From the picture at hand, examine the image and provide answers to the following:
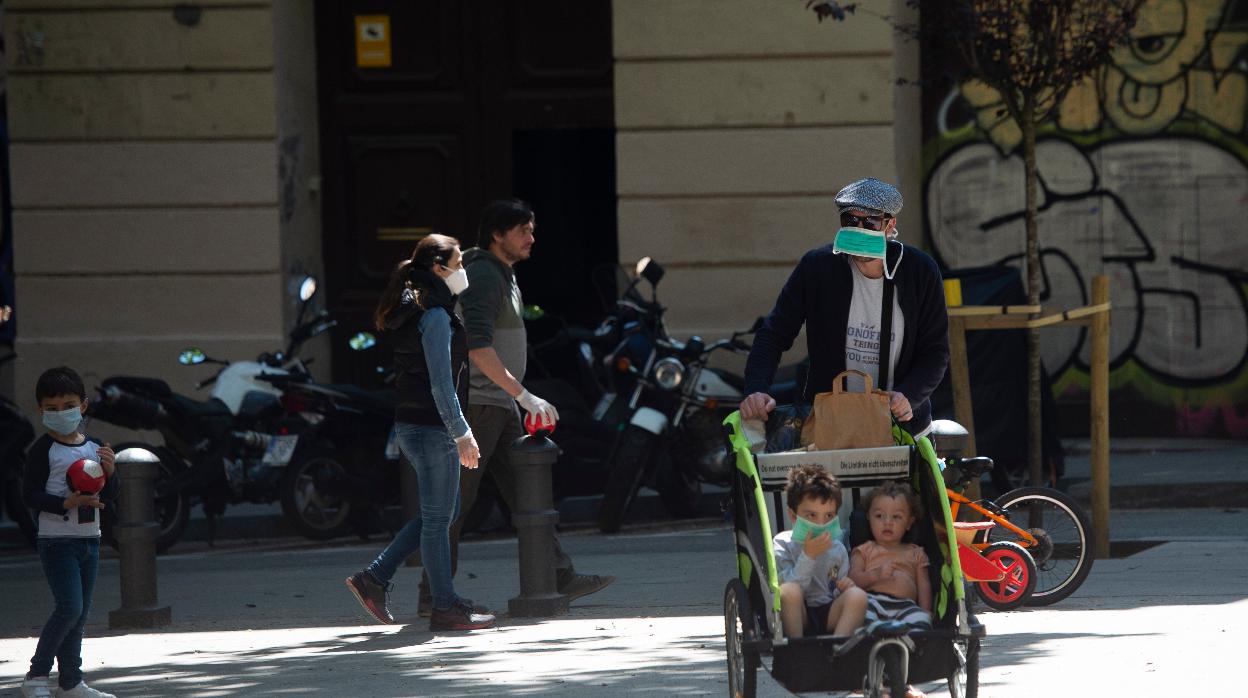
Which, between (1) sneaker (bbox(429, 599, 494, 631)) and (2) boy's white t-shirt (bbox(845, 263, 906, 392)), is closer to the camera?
(2) boy's white t-shirt (bbox(845, 263, 906, 392))

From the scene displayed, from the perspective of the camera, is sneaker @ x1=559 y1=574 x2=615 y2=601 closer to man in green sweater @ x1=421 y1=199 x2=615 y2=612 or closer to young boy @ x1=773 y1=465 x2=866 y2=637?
man in green sweater @ x1=421 y1=199 x2=615 y2=612

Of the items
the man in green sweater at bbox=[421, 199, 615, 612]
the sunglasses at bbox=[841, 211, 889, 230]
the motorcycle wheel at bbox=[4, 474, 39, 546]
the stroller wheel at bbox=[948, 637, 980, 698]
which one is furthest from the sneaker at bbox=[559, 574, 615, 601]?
the motorcycle wheel at bbox=[4, 474, 39, 546]

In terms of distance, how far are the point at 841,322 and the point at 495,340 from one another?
2341mm

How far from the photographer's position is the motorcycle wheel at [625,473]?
1043 cm

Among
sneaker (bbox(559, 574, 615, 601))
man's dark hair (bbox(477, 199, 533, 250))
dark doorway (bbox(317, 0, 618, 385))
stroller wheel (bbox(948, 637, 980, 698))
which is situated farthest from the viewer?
dark doorway (bbox(317, 0, 618, 385))

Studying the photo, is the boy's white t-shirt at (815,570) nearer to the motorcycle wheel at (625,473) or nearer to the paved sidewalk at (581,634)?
the paved sidewalk at (581,634)

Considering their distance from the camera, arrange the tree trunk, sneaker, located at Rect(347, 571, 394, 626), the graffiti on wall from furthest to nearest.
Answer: the graffiti on wall < the tree trunk < sneaker, located at Rect(347, 571, 394, 626)

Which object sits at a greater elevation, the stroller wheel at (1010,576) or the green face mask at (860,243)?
the green face mask at (860,243)

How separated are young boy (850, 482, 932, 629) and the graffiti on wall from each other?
796cm

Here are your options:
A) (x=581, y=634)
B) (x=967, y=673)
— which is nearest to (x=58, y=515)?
(x=581, y=634)

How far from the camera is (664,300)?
13.0 m

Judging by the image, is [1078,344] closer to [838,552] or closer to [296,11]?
[296,11]

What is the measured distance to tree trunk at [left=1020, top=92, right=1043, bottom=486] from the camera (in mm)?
9672

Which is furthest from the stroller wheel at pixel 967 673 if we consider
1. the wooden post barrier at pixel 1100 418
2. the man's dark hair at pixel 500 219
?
the wooden post barrier at pixel 1100 418
